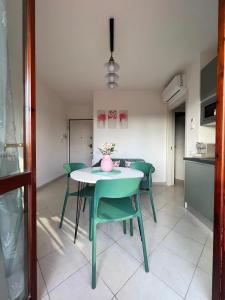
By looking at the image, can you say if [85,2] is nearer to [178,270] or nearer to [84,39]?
[84,39]

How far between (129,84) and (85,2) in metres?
2.36

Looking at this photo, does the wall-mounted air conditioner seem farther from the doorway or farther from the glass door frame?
the glass door frame

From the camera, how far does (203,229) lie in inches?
78.9

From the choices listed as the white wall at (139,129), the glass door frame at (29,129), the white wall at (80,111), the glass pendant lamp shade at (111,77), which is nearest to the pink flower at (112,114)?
the white wall at (139,129)

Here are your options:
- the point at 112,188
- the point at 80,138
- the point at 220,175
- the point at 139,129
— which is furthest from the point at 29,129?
the point at 80,138

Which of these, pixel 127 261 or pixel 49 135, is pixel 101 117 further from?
pixel 127 261

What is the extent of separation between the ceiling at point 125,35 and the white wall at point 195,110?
0.16m

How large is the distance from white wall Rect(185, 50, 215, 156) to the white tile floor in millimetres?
1273

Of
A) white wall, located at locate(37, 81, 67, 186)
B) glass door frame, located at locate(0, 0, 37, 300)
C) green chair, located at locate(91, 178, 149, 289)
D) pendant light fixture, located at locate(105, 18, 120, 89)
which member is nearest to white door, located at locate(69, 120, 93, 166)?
white wall, located at locate(37, 81, 67, 186)

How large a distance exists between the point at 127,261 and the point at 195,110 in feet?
8.11

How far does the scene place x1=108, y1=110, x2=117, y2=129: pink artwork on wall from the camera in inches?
169

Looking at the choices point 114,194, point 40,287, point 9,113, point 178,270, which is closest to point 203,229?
point 178,270

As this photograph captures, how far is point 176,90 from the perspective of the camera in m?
3.13

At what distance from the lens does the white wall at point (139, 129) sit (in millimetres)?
4246
